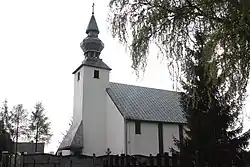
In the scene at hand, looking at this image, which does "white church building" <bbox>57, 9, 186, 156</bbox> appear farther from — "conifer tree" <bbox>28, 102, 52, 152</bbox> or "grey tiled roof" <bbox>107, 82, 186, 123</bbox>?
"conifer tree" <bbox>28, 102, 52, 152</bbox>

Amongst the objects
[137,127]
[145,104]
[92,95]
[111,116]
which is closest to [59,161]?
[137,127]

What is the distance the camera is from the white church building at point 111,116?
83.6ft

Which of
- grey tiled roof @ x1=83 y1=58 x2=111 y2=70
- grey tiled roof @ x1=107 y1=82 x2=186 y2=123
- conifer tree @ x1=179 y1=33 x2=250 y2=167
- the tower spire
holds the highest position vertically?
the tower spire

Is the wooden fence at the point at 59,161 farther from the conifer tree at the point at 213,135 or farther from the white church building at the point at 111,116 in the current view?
the white church building at the point at 111,116

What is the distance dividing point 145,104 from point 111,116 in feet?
10.4

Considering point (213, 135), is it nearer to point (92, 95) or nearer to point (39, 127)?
point (92, 95)

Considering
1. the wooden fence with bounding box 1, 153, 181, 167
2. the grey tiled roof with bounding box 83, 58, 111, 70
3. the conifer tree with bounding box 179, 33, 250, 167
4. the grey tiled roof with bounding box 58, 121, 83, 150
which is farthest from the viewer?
the grey tiled roof with bounding box 83, 58, 111, 70

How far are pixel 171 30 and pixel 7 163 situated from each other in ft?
47.3

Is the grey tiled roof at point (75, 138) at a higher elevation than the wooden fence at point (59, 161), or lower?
higher

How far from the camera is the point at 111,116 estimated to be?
2711 cm

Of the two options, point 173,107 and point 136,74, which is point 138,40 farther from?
point 173,107

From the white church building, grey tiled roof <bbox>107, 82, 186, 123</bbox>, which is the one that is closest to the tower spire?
the white church building

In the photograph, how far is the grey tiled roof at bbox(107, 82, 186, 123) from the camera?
26288 mm

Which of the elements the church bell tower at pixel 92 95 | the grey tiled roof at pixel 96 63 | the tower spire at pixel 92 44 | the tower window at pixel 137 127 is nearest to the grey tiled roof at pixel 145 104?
the tower window at pixel 137 127
